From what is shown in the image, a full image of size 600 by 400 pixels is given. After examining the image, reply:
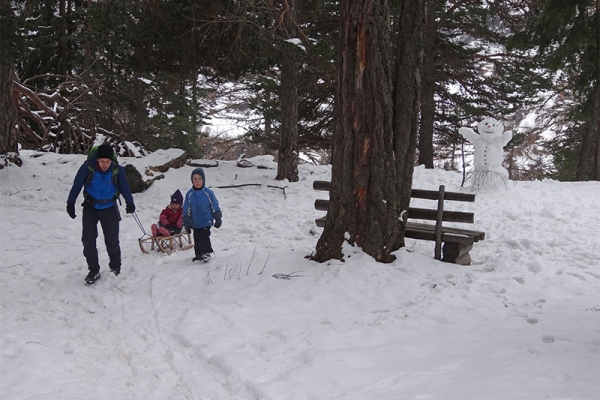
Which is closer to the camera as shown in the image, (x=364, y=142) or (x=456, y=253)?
(x=364, y=142)

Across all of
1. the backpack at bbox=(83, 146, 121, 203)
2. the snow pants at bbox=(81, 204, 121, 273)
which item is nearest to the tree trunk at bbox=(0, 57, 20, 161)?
the backpack at bbox=(83, 146, 121, 203)

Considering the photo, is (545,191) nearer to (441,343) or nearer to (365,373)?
(441,343)

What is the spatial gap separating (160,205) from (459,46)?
35.2 ft

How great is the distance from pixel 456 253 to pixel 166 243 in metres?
4.75

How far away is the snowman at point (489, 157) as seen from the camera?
11.6 m

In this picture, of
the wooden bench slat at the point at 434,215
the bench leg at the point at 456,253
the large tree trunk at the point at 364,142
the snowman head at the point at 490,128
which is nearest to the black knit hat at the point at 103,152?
the large tree trunk at the point at 364,142

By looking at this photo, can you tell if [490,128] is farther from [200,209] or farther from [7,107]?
[7,107]

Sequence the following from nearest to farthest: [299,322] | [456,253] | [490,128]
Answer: [299,322], [456,253], [490,128]

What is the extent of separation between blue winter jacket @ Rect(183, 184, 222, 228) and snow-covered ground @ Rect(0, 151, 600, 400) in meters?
0.62

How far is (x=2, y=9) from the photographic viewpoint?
32.2 ft

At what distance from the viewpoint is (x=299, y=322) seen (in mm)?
4418

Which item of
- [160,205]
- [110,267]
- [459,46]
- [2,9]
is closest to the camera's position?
[110,267]

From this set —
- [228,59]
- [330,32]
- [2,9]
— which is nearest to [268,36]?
[228,59]

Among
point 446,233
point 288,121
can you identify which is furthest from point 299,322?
point 288,121
